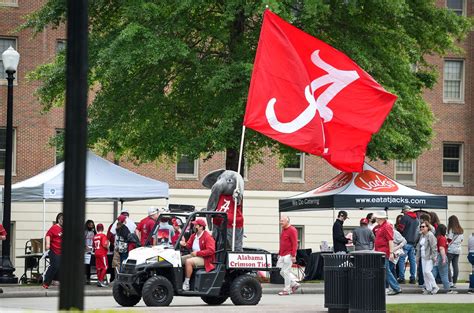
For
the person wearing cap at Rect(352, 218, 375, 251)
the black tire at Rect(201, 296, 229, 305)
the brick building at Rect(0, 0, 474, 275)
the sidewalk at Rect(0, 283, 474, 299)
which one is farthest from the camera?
the brick building at Rect(0, 0, 474, 275)

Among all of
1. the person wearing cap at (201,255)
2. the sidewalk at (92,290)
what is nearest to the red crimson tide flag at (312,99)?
the person wearing cap at (201,255)

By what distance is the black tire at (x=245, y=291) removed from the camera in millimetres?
21672

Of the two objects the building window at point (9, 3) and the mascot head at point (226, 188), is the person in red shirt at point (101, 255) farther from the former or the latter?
the building window at point (9, 3)

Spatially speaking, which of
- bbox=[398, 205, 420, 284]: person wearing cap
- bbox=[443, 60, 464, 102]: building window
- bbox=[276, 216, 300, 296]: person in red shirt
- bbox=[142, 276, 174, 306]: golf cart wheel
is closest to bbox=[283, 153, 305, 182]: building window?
bbox=[443, 60, 464, 102]: building window

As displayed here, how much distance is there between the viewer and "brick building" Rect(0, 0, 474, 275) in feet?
147

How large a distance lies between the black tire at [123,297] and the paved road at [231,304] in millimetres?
123

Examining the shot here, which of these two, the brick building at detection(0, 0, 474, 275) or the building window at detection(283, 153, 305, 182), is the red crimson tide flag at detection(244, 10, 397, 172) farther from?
the building window at detection(283, 153, 305, 182)

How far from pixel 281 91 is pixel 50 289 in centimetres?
824

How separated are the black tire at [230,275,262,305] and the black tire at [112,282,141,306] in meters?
1.71

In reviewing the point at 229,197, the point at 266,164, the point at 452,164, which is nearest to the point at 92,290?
the point at 229,197

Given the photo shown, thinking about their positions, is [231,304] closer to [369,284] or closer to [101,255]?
[369,284]

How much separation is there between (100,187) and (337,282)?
38.0 feet

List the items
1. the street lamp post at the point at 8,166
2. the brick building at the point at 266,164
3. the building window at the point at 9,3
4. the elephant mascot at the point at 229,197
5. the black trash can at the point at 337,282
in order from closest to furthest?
1. the black trash can at the point at 337,282
2. the elephant mascot at the point at 229,197
3. the street lamp post at the point at 8,166
4. the building window at the point at 9,3
5. the brick building at the point at 266,164

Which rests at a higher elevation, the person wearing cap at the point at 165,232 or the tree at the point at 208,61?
the tree at the point at 208,61
